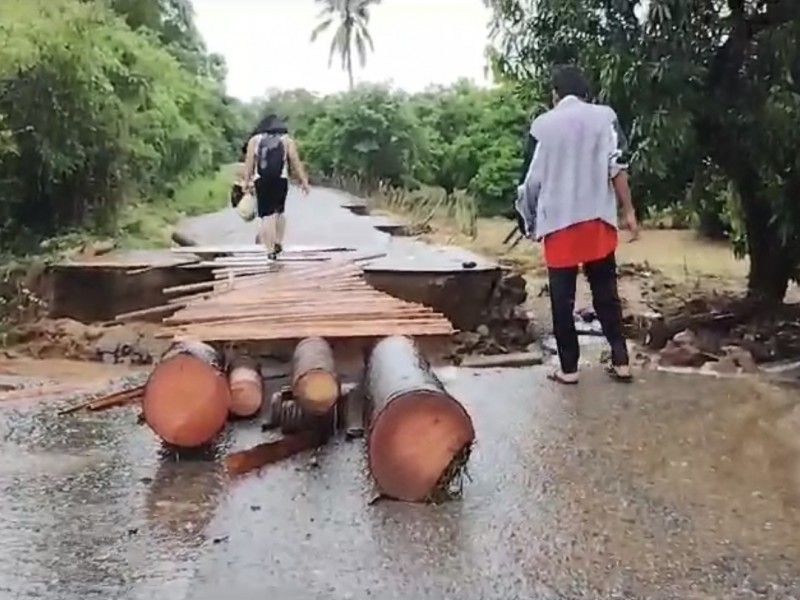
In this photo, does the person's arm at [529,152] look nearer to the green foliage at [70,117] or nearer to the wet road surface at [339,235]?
the wet road surface at [339,235]

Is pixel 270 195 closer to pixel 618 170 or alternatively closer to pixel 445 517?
pixel 618 170

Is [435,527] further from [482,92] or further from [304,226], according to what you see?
[482,92]

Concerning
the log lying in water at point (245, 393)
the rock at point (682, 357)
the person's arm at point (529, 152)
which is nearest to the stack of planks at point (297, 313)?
the log lying in water at point (245, 393)

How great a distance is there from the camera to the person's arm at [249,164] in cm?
1202

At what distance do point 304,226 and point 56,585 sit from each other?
55.3 feet

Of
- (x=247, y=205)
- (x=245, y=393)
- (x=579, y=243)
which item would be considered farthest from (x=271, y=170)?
(x=245, y=393)

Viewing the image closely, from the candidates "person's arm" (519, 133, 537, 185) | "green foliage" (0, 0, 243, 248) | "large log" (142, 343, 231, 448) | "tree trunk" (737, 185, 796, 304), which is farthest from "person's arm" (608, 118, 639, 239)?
"green foliage" (0, 0, 243, 248)

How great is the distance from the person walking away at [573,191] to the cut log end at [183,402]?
2.35 m

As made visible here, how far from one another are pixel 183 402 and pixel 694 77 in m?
6.52

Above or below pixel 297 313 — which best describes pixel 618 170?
above

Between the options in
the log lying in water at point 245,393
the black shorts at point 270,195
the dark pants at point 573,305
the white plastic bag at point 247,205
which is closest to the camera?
the log lying in water at point 245,393

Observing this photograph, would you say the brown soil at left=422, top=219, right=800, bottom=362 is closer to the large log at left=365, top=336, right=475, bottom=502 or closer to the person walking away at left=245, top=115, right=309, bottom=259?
the person walking away at left=245, top=115, right=309, bottom=259

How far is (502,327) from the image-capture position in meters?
10.8

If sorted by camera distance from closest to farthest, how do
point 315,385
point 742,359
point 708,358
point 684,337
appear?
1. point 315,385
2. point 742,359
3. point 708,358
4. point 684,337
